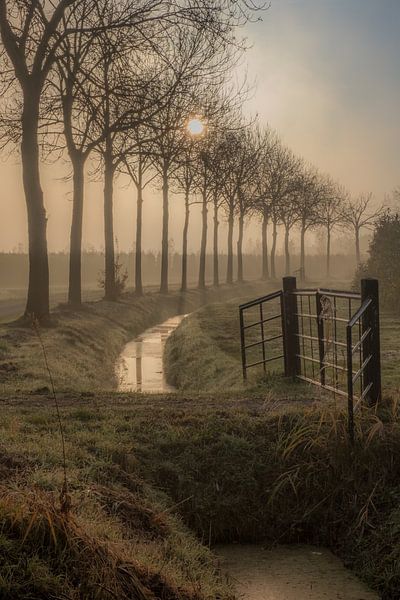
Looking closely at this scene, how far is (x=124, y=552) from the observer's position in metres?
4.32

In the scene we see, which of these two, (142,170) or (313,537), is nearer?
(313,537)

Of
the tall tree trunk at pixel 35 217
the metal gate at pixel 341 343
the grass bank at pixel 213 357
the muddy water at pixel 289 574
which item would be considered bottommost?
the muddy water at pixel 289 574

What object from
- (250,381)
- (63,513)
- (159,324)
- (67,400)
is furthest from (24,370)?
(159,324)

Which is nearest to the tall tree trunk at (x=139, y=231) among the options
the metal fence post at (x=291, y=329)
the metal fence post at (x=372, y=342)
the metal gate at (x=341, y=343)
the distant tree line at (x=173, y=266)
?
the metal gate at (x=341, y=343)

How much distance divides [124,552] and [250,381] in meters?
7.53

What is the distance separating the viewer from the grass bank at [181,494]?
13.1 ft

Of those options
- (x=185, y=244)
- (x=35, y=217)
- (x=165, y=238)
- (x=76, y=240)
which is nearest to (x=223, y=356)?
(x=35, y=217)

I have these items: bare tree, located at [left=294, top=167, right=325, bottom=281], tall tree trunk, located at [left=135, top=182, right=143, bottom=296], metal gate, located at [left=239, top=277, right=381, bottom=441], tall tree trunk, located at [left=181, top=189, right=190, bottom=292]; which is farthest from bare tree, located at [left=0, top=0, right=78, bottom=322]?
bare tree, located at [left=294, top=167, right=325, bottom=281]

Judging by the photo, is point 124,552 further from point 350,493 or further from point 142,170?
point 142,170

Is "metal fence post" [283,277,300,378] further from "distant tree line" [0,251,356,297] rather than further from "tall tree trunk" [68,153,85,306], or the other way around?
"distant tree line" [0,251,356,297]

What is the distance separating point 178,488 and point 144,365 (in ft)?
36.9

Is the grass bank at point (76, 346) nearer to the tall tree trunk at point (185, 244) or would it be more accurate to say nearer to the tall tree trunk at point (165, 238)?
the tall tree trunk at point (165, 238)

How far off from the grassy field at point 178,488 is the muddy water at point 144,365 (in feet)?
11.8

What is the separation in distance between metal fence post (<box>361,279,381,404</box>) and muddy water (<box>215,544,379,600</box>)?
8.39ft
